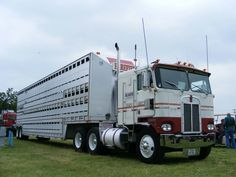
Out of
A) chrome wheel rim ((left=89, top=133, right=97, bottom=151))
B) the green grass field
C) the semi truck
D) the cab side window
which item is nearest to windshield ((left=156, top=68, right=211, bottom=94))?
the semi truck

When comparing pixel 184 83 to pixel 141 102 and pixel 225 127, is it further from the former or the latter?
pixel 225 127

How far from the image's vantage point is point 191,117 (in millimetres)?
11539

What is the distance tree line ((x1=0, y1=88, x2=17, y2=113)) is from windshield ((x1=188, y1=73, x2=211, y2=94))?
237 ft

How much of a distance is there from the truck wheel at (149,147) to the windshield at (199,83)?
2.12m

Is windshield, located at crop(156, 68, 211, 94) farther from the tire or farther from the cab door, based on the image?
the tire

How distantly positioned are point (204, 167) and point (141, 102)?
114 inches

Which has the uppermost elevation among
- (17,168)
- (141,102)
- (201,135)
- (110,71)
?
(110,71)

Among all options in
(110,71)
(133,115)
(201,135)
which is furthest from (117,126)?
(201,135)

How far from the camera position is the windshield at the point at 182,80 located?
1131 cm

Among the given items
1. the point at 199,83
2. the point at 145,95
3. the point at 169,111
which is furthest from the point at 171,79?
the point at 199,83

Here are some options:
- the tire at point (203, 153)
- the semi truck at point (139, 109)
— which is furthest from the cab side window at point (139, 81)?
the tire at point (203, 153)

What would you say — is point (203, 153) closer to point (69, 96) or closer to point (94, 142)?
point (94, 142)

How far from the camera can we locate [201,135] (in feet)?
37.9

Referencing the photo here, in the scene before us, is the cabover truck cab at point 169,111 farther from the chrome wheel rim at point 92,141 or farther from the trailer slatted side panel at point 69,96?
the chrome wheel rim at point 92,141
